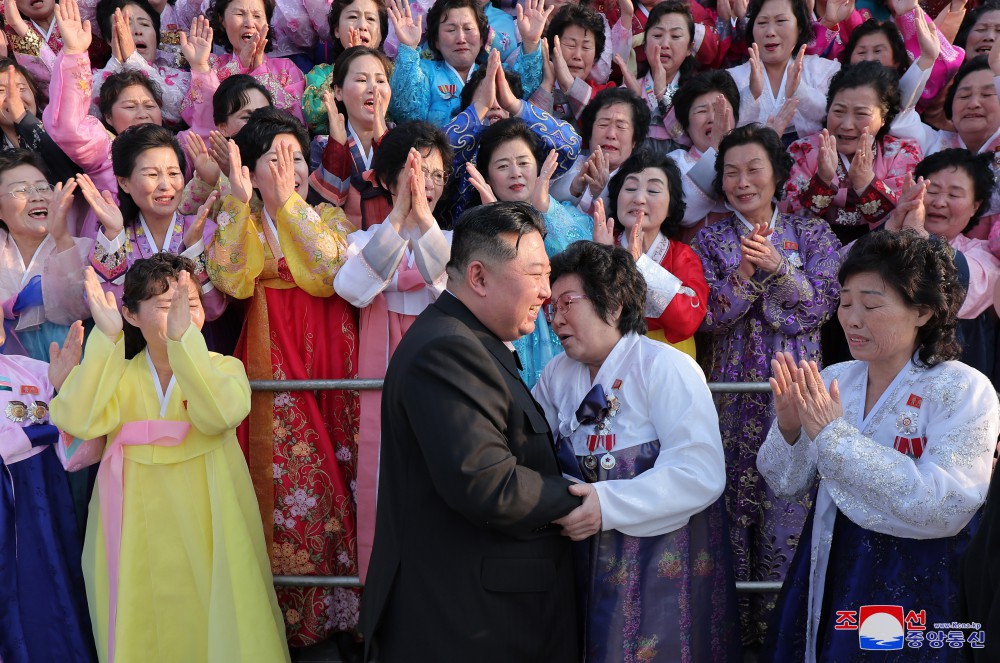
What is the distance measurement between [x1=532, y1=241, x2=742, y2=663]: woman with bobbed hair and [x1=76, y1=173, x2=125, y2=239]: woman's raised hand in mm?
1894

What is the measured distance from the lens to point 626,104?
14.8 ft

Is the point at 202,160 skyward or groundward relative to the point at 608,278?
skyward

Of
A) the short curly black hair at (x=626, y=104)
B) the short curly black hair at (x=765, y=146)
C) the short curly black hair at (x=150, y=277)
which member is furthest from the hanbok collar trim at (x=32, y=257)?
the short curly black hair at (x=765, y=146)

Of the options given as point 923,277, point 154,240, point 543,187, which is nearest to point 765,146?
point 543,187

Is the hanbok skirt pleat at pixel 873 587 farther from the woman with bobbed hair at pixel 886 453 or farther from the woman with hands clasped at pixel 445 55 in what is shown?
the woman with hands clasped at pixel 445 55

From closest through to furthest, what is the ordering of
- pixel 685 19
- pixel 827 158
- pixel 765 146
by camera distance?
pixel 765 146 → pixel 827 158 → pixel 685 19

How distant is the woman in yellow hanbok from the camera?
3.17 m

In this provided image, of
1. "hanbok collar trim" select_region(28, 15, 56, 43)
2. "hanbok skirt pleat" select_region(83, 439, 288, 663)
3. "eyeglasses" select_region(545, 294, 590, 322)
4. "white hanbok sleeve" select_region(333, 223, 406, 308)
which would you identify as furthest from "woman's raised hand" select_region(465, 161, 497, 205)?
"hanbok collar trim" select_region(28, 15, 56, 43)

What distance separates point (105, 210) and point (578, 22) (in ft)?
8.67

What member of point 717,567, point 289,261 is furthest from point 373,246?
point 717,567

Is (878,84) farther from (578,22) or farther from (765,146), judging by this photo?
(578,22)

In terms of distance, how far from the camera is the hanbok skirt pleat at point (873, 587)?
7.97 ft

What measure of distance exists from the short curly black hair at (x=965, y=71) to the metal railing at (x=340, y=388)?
2.10 meters

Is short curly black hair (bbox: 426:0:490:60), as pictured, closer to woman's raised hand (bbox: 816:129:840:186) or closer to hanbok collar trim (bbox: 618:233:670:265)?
hanbok collar trim (bbox: 618:233:670:265)
